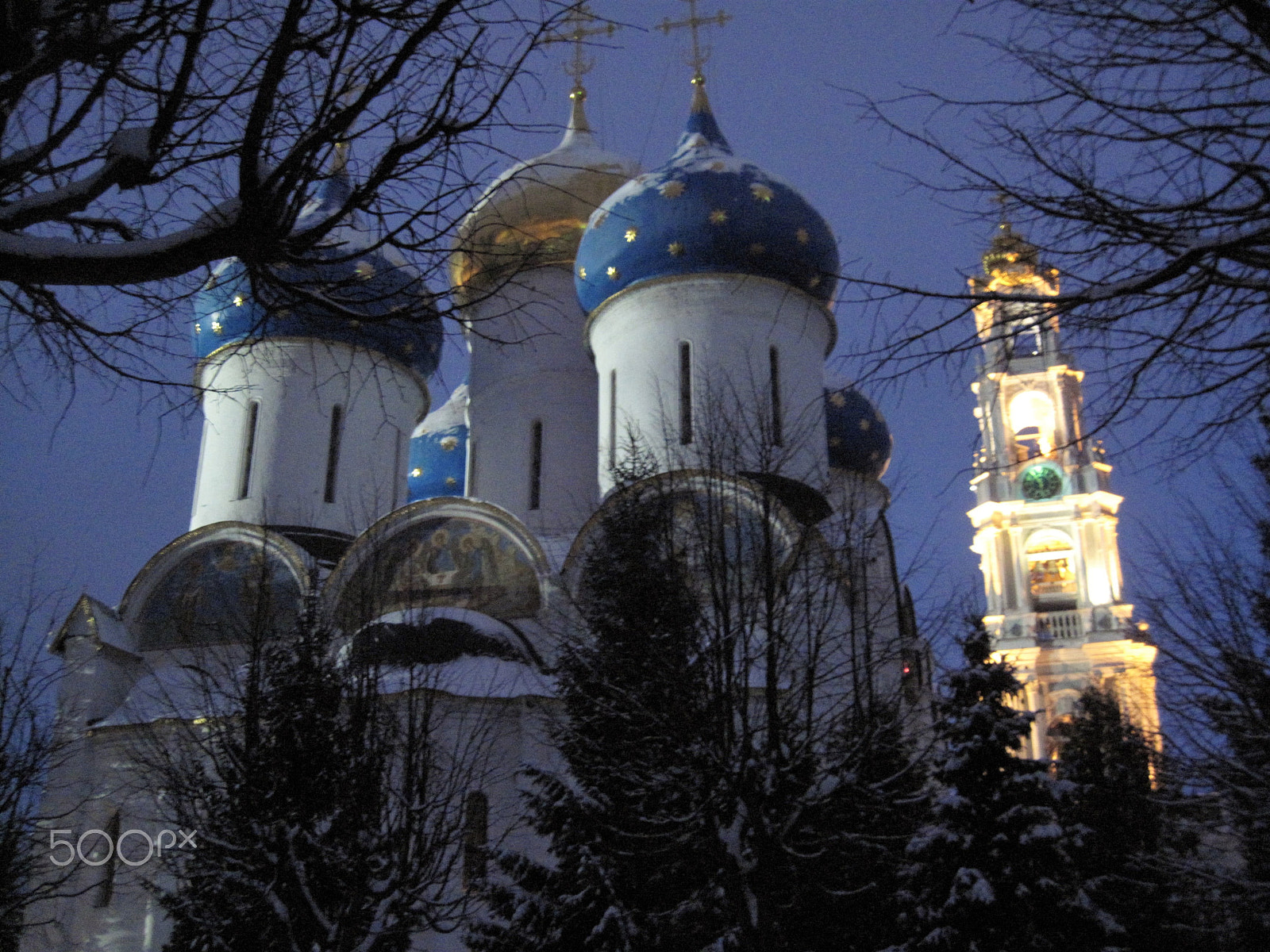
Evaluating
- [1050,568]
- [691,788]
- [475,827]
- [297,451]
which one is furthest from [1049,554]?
[691,788]

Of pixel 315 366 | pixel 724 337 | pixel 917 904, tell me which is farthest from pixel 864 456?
pixel 917 904

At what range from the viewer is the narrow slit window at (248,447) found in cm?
1816

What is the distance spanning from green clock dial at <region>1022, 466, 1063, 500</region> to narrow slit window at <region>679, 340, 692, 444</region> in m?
19.3

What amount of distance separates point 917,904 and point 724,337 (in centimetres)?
719

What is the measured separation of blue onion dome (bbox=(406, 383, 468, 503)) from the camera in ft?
72.4

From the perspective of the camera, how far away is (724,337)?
16.6 m

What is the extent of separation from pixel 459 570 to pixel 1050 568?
70.7 feet

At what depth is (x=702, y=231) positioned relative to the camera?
55.8 ft

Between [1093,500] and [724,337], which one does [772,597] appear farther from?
[1093,500]

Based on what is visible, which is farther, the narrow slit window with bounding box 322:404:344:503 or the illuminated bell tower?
the illuminated bell tower

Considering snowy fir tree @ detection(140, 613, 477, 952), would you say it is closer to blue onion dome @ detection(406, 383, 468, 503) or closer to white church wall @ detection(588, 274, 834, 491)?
white church wall @ detection(588, 274, 834, 491)

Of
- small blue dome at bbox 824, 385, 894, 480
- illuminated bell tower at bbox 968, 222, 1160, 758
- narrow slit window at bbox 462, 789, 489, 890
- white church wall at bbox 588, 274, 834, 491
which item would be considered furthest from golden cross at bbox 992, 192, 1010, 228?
illuminated bell tower at bbox 968, 222, 1160, 758

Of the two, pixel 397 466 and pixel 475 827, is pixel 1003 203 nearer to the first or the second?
pixel 475 827

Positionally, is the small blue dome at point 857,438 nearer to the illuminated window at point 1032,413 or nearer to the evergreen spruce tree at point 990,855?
the evergreen spruce tree at point 990,855
